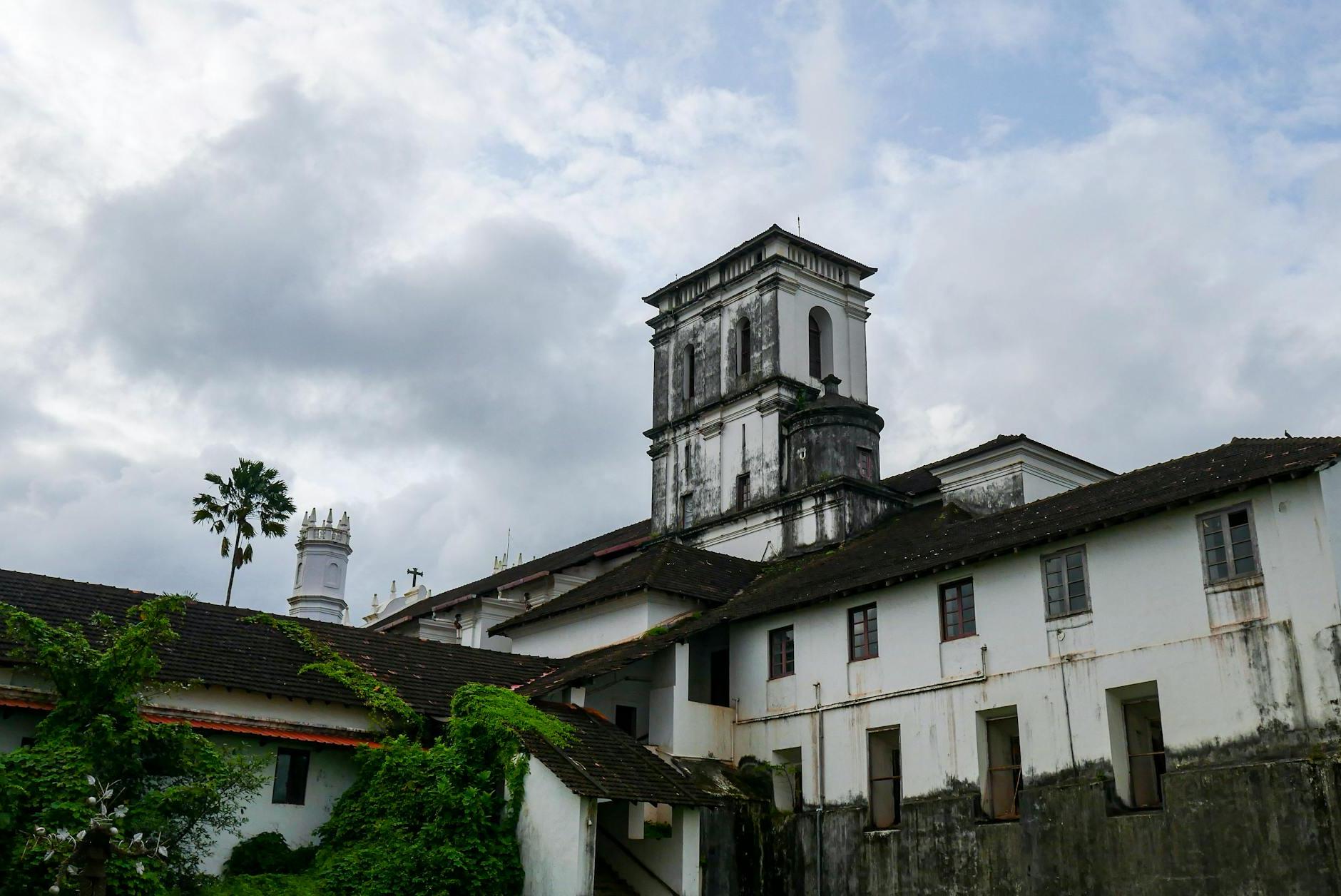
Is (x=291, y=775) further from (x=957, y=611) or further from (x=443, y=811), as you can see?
(x=957, y=611)

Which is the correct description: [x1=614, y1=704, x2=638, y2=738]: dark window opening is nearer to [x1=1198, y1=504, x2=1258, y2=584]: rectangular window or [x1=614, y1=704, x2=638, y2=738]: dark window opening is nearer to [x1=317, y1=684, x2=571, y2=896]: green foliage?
[x1=317, y1=684, x2=571, y2=896]: green foliage

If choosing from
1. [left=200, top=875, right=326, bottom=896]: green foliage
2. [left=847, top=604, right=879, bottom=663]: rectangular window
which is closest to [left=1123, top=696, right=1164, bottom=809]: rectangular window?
[left=847, top=604, right=879, bottom=663]: rectangular window

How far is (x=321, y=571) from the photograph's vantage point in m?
71.1

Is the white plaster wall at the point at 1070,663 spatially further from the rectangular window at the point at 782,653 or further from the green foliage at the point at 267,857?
the green foliage at the point at 267,857

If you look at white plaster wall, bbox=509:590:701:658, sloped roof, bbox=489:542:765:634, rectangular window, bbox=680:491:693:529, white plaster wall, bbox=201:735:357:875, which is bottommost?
white plaster wall, bbox=201:735:357:875

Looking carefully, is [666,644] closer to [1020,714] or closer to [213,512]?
[1020,714]

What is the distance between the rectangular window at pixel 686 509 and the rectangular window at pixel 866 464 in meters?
6.50

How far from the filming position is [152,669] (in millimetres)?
22875

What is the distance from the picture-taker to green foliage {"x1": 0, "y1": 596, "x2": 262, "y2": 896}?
68.2 ft

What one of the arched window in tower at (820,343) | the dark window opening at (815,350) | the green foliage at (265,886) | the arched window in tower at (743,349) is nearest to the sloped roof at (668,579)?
the arched window in tower at (743,349)

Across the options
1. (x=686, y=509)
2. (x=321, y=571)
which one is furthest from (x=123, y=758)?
(x=321, y=571)

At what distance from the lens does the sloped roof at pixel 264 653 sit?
25.8 m

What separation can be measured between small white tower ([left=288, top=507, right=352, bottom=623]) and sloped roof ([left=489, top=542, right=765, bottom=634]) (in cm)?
3633

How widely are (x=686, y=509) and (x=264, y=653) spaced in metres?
18.3
